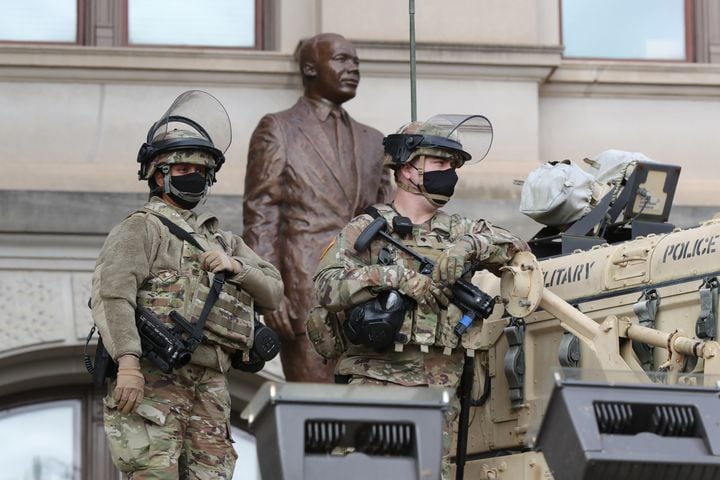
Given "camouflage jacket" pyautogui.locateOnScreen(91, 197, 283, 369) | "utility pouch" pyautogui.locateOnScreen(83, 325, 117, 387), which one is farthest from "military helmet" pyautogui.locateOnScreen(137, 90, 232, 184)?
"utility pouch" pyautogui.locateOnScreen(83, 325, 117, 387)

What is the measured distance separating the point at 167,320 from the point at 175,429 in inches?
18.5

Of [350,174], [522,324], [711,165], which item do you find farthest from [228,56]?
[522,324]

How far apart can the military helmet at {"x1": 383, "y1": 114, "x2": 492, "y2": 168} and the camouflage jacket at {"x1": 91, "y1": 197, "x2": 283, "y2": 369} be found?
31.0 inches

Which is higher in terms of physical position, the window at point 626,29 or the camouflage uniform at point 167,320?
the window at point 626,29

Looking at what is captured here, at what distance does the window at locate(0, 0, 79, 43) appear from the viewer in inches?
634

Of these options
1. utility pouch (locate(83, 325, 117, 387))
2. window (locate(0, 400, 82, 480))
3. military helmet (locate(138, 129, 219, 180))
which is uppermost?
military helmet (locate(138, 129, 219, 180))

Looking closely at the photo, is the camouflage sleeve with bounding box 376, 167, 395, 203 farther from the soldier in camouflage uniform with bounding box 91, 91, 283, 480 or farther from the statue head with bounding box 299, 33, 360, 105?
the soldier in camouflage uniform with bounding box 91, 91, 283, 480

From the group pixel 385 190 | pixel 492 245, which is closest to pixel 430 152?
pixel 492 245

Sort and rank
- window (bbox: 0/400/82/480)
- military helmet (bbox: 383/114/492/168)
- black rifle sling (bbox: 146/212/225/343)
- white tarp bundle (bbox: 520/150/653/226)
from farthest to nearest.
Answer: window (bbox: 0/400/82/480), white tarp bundle (bbox: 520/150/653/226), military helmet (bbox: 383/114/492/168), black rifle sling (bbox: 146/212/225/343)

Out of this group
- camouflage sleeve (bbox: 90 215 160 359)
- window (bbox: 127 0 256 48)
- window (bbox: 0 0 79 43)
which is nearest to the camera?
camouflage sleeve (bbox: 90 215 160 359)

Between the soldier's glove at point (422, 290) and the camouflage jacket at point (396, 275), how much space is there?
0.04 metres

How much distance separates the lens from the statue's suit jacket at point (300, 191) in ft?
44.2

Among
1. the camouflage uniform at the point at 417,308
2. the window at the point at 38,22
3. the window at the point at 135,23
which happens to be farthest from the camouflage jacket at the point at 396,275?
the window at the point at 38,22

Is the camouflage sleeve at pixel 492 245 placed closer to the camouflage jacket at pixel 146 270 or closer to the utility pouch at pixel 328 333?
the utility pouch at pixel 328 333
